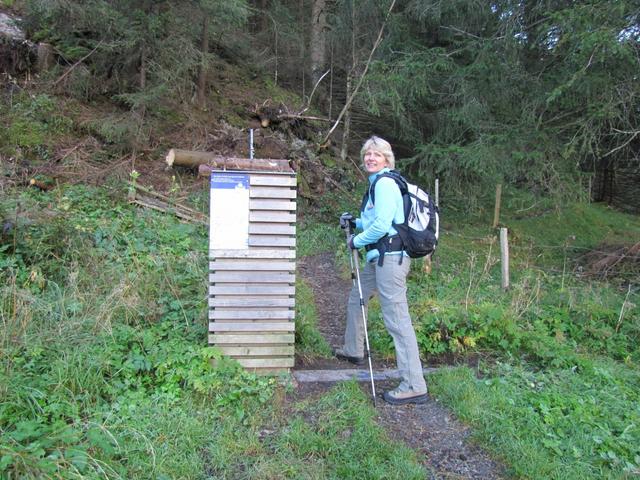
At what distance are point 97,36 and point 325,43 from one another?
748 centimetres

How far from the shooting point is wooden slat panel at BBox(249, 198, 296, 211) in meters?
3.99

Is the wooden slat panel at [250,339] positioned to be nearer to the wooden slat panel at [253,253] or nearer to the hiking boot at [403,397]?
the wooden slat panel at [253,253]

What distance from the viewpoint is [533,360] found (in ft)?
16.0

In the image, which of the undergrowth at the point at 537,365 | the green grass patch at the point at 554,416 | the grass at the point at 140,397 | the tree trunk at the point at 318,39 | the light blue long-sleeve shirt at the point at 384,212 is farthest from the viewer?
the tree trunk at the point at 318,39

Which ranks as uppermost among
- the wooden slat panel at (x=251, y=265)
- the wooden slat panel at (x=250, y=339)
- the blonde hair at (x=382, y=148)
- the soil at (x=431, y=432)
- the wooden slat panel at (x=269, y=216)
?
the blonde hair at (x=382, y=148)

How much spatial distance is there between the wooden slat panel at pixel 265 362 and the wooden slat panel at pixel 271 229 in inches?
41.5

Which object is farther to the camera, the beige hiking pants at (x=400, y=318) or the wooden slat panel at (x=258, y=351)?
the wooden slat panel at (x=258, y=351)

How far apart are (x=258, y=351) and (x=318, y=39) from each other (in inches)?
552

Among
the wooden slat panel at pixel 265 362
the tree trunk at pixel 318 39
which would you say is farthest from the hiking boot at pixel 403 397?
the tree trunk at pixel 318 39

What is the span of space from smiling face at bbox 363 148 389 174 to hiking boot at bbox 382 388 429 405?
5.86 feet

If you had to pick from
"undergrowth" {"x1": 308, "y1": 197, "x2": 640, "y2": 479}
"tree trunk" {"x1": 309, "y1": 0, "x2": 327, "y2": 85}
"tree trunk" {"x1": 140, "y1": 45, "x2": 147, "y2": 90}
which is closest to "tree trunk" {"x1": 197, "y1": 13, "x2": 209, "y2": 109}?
"tree trunk" {"x1": 140, "y1": 45, "x2": 147, "y2": 90}

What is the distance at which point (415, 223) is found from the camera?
3846 millimetres

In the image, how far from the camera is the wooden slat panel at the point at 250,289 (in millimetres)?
3947

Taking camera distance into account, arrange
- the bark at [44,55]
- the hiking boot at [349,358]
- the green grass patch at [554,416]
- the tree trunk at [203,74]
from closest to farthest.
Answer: the green grass patch at [554,416], the hiking boot at [349,358], the bark at [44,55], the tree trunk at [203,74]
